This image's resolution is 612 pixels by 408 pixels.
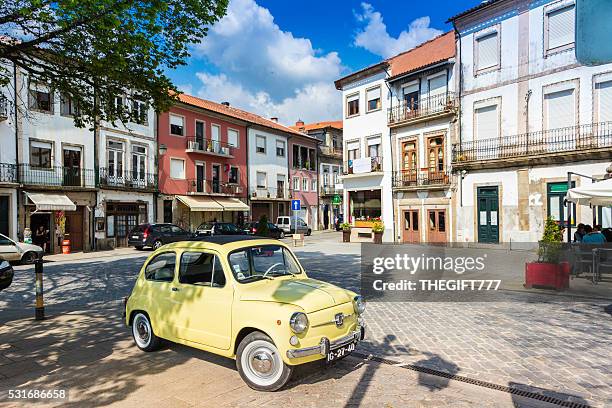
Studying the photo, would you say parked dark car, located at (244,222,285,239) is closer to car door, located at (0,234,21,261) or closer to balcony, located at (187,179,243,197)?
balcony, located at (187,179,243,197)

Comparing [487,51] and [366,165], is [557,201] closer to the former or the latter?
[487,51]

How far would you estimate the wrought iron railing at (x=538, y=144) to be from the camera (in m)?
18.5

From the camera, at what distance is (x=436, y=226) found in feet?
83.6

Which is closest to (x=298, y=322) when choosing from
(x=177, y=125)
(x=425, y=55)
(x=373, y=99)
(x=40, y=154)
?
(x=40, y=154)

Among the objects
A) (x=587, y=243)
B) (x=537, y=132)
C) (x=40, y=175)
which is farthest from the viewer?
(x=40, y=175)

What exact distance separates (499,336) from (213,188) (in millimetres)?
30462

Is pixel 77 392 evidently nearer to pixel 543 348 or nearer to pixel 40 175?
pixel 543 348

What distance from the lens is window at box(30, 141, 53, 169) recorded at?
22422 mm

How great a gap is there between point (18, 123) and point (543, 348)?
2496 cm

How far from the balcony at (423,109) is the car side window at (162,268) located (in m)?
21.8

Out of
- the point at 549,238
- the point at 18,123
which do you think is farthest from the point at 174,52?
the point at 18,123

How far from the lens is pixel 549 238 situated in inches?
404

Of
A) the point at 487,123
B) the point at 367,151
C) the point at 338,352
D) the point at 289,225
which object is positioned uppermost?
the point at 487,123

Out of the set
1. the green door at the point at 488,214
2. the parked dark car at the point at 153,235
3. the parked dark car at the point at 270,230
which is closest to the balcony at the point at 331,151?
the parked dark car at the point at 270,230
